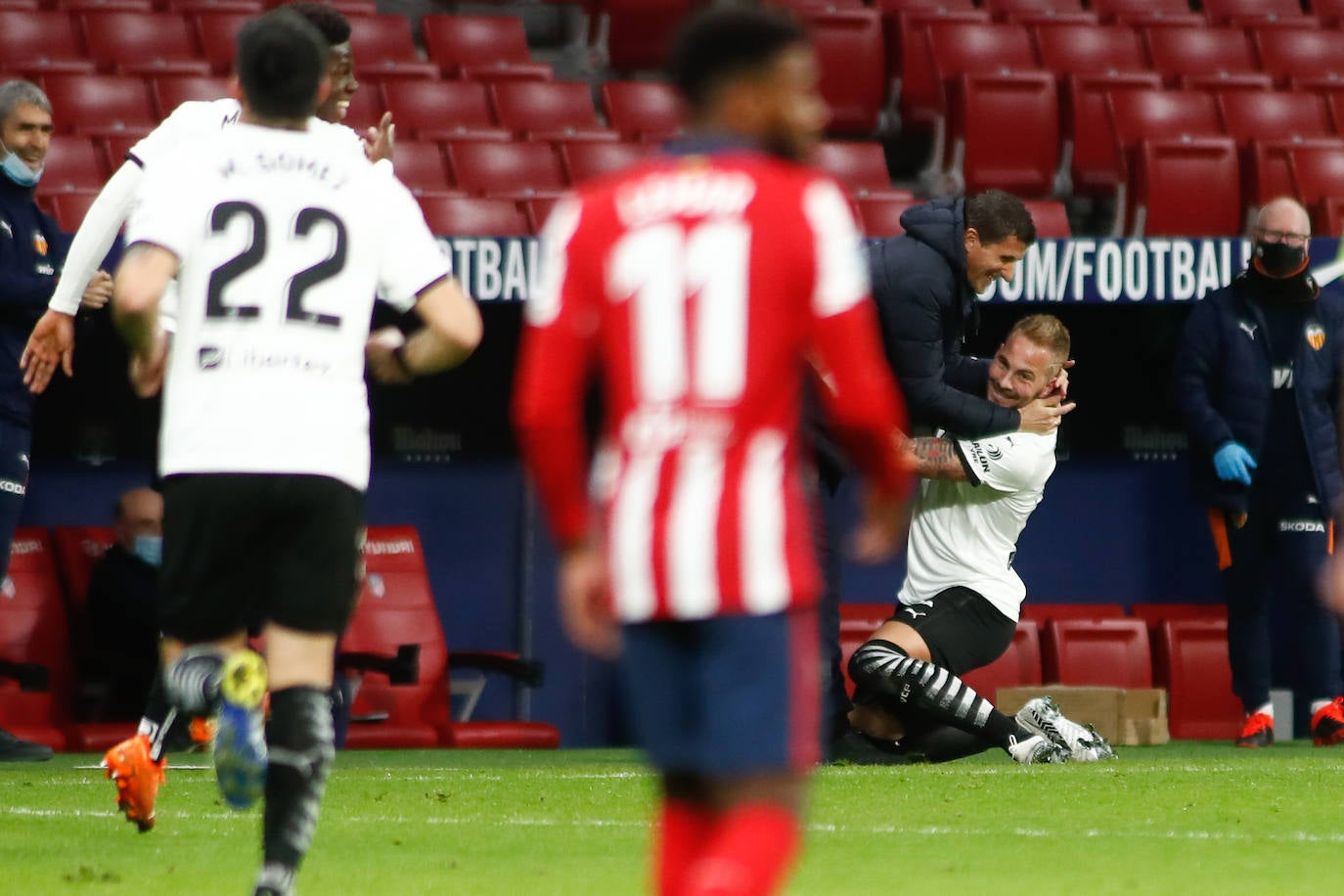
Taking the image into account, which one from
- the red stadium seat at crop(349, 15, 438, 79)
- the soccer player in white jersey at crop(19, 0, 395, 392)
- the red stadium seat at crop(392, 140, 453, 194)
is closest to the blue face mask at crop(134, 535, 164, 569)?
the red stadium seat at crop(392, 140, 453, 194)

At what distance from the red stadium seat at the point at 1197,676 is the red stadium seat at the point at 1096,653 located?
0.37 ft

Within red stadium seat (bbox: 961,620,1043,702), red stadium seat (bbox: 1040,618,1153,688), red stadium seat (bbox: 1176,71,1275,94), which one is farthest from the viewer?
red stadium seat (bbox: 1176,71,1275,94)

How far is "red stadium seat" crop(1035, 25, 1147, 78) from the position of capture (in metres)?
Result: 13.3

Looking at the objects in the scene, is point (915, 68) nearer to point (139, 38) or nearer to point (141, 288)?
point (139, 38)

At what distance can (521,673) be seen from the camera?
31.3 ft

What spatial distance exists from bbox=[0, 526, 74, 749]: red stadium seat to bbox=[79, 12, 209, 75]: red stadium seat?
10.1 ft

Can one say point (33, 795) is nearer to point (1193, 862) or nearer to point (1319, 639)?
point (1193, 862)

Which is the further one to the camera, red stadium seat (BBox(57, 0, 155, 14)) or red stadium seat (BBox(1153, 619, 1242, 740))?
red stadium seat (BBox(57, 0, 155, 14))

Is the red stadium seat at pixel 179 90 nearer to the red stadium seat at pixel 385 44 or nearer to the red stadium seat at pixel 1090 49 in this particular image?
the red stadium seat at pixel 385 44

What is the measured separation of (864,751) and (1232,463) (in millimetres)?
2177

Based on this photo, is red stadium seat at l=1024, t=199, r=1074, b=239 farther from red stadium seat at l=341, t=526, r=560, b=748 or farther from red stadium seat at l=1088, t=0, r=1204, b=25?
red stadium seat at l=341, t=526, r=560, b=748

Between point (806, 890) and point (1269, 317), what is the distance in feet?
18.1

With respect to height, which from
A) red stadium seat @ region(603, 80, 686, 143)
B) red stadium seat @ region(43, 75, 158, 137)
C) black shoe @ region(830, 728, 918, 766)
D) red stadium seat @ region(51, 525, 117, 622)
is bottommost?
black shoe @ region(830, 728, 918, 766)

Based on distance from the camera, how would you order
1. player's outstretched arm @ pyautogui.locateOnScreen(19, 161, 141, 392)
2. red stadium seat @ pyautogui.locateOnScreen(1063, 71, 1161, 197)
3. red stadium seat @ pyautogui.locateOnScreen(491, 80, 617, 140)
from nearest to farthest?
player's outstretched arm @ pyautogui.locateOnScreen(19, 161, 141, 392), red stadium seat @ pyautogui.locateOnScreen(491, 80, 617, 140), red stadium seat @ pyautogui.locateOnScreen(1063, 71, 1161, 197)
